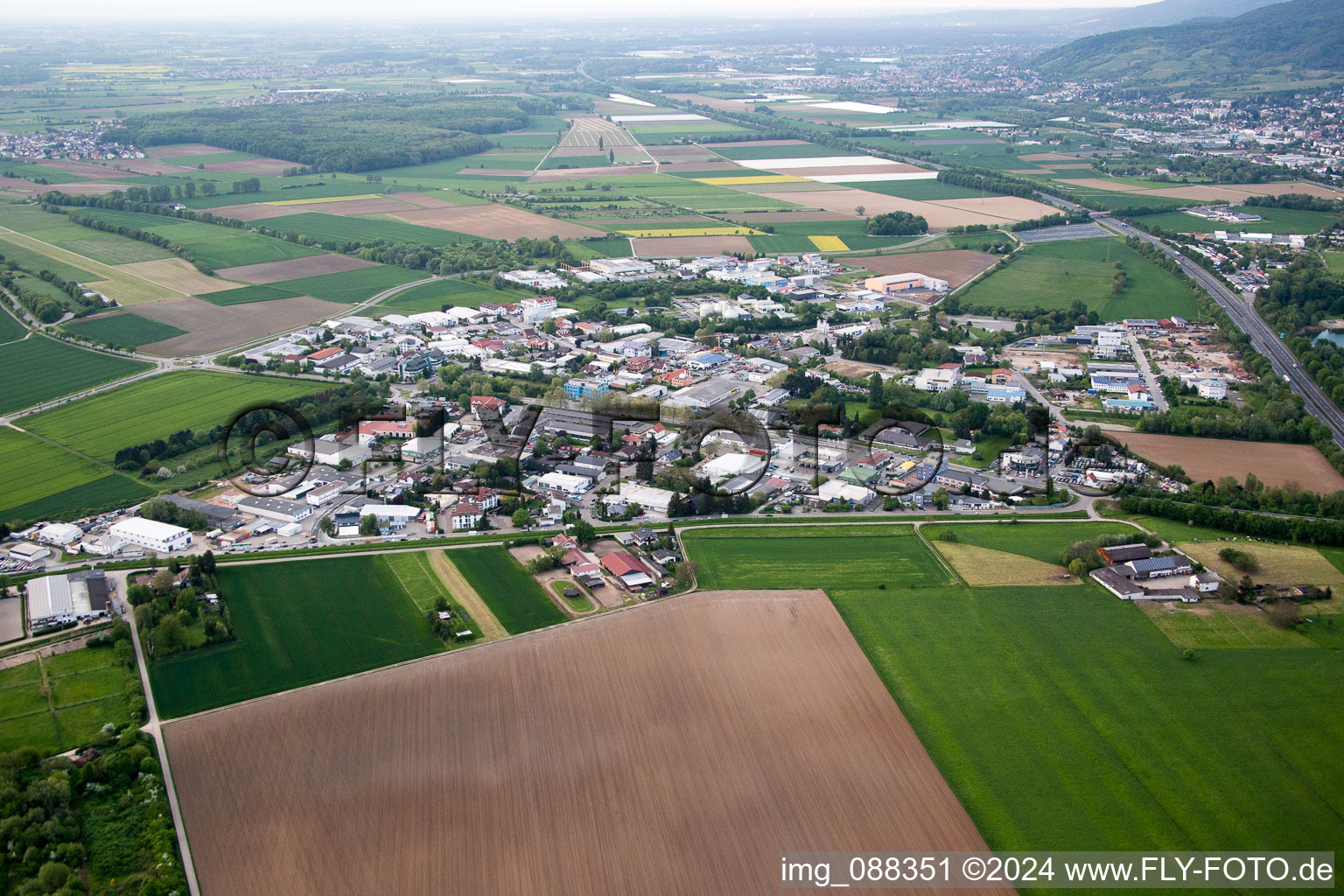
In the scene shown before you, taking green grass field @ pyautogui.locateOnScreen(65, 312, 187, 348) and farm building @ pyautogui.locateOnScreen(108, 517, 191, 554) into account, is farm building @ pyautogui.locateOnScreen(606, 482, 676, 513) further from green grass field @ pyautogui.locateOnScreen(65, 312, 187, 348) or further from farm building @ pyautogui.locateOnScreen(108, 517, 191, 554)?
green grass field @ pyautogui.locateOnScreen(65, 312, 187, 348)

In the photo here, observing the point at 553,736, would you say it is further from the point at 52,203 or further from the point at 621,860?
the point at 52,203

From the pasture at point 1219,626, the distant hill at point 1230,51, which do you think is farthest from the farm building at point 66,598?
the distant hill at point 1230,51

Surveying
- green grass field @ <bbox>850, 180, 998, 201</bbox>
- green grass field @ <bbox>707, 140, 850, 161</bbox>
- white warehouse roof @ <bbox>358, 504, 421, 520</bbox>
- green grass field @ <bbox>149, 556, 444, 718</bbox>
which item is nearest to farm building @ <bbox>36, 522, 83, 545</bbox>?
green grass field @ <bbox>149, 556, 444, 718</bbox>

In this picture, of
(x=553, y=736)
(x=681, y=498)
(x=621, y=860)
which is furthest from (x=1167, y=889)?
(x=681, y=498)

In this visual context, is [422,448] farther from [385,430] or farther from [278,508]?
[278,508]

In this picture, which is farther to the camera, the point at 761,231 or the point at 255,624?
the point at 761,231

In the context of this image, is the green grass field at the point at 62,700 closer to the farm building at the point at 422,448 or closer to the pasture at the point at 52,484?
the pasture at the point at 52,484
